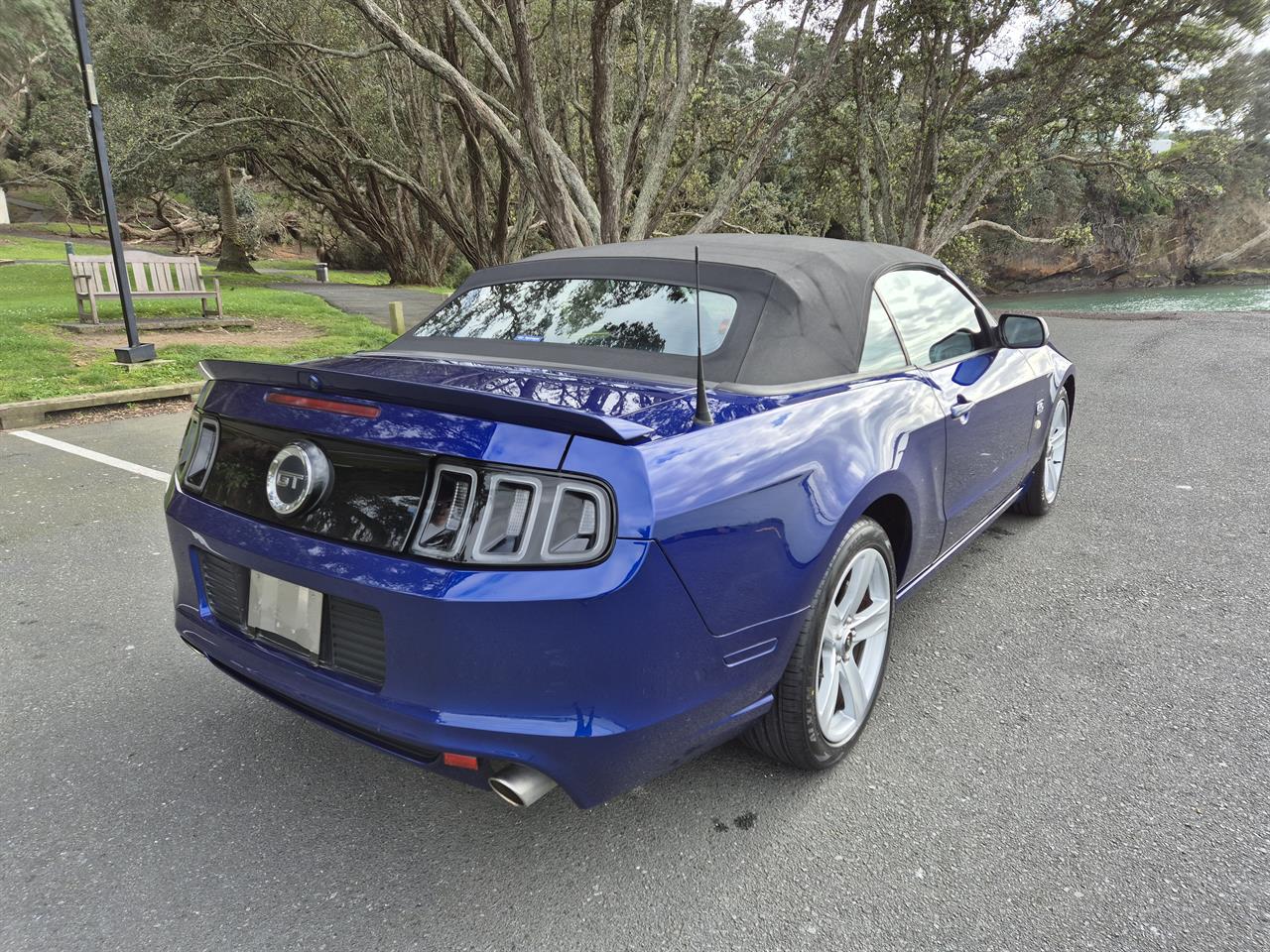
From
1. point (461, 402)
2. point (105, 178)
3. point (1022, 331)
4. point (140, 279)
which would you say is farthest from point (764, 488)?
point (140, 279)

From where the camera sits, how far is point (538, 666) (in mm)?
1627

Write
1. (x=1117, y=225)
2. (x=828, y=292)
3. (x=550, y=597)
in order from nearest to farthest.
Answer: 1. (x=550, y=597)
2. (x=828, y=292)
3. (x=1117, y=225)

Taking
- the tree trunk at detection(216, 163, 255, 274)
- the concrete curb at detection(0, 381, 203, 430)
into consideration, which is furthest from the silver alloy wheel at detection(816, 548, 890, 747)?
the tree trunk at detection(216, 163, 255, 274)

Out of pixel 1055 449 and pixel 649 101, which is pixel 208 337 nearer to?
pixel 1055 449

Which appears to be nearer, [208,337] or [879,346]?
[879,346]

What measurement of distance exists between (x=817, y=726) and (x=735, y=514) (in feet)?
2.52

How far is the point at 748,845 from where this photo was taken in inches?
80.3

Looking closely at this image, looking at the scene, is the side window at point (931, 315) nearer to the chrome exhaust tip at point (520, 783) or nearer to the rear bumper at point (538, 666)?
the rear bumper at point (538, 666)

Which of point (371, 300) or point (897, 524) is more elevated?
point (371, 300)

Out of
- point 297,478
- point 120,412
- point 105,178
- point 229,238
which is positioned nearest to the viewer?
point 297,478

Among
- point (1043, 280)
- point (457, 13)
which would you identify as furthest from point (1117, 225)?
point (457, 13)

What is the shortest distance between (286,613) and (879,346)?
2104 mm

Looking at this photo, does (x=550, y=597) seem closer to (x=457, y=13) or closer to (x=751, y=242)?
(x=751, y=242)

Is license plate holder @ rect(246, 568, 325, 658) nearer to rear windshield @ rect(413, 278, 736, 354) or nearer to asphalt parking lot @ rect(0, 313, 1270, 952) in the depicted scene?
asphalt parking lot @ rect(0, 313, 1270, 952)
